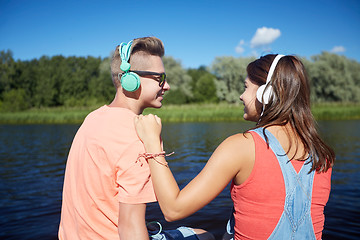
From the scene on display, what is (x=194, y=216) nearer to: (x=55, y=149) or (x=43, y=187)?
(x=43, y=187)

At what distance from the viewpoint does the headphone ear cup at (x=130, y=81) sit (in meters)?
1.66

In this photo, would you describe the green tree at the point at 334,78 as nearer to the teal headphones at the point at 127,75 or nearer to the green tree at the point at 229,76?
the green tree at the point at 229,76

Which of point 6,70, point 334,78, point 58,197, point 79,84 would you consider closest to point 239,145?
point 58,197

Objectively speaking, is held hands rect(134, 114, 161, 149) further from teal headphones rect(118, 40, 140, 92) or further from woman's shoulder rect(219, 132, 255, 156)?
woman's shoulder rect(219, 132, 255, 156)

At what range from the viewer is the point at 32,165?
28.8 ft

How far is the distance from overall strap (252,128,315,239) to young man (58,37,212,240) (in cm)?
66

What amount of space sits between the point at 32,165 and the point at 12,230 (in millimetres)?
4989

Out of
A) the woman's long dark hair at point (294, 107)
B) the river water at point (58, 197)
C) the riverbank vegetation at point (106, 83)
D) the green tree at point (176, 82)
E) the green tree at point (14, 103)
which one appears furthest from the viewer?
the green tree at point (176, 82)

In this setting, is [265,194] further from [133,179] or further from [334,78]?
[334,78]

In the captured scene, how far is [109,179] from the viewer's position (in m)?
1.47

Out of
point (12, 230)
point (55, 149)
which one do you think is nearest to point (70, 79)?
point (55, 149)

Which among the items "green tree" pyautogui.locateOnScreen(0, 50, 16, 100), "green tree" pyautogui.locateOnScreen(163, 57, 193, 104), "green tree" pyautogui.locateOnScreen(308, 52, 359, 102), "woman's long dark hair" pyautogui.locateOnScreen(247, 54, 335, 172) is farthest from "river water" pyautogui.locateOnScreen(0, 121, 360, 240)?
"green tree" pyautogui.locateOnScreen(0, 50, 16, 100)

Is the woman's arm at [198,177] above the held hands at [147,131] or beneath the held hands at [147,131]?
beneath

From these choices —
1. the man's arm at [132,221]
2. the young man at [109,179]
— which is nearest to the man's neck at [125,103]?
the young man at [109,179]
